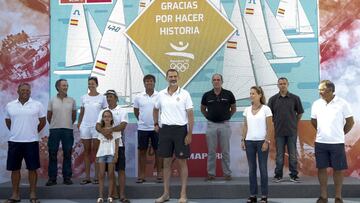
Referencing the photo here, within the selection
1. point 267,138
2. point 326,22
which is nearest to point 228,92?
point 267,138

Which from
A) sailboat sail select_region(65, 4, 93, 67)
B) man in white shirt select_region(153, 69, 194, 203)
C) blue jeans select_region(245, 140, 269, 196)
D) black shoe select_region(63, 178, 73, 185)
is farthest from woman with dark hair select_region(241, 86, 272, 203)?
sailboat sail select_region(65, 4, 93, 67)

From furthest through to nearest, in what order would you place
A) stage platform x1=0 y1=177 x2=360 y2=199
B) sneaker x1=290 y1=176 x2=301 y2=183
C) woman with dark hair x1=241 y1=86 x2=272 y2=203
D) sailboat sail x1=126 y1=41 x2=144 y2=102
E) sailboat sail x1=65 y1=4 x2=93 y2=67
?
sailboat sail x1=65 y1=4 x2=93 y2=67 < sailboat sail x1=126 y1=41 x2=144 y2=102 < sneaker x1=290 y1=176 x2=301 y2=183 < stage platform x1=0 y1=177 x2=360 y2=199 < woman with dark hair x1=241 y1=86 x2=272 y2=203

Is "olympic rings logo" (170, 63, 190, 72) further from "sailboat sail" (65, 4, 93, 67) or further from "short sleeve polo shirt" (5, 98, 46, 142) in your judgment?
"short sleeve polo shirt" (5, 98, 46, 142)

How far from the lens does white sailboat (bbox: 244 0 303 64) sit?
6.72 metres

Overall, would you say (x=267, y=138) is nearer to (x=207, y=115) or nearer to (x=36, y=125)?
(x=207, y=115)

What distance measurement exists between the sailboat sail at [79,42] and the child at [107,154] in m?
1.90

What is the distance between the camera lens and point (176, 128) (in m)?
5.23

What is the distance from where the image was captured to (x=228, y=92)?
6.29 meters

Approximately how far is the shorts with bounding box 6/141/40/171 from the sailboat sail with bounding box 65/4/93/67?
72.8 inches

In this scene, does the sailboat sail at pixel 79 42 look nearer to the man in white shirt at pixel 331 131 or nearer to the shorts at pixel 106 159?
the shorts at pixel 106 159

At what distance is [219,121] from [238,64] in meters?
1.05

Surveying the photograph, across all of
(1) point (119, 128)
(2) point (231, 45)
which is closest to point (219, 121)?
(2) point (231, 45)

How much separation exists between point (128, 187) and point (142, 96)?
50.4 inches

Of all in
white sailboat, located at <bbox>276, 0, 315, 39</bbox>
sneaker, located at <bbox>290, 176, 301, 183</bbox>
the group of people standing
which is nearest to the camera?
the group of people standing
